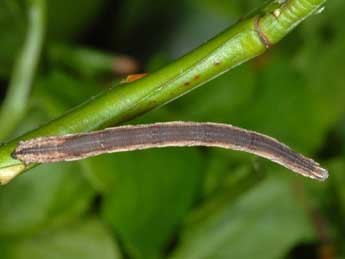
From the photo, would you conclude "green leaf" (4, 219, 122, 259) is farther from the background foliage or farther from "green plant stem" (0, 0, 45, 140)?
"green plant stem" (0, 0, 45, 140)

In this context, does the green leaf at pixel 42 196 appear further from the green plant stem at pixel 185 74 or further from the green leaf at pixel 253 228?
the green plant stem at pixel 185 74

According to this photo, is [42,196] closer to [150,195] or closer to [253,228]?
[150,195]

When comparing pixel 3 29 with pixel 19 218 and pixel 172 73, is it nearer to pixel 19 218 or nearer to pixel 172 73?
pixel 19 218

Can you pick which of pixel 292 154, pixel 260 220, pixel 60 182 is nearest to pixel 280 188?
pixel 260 220

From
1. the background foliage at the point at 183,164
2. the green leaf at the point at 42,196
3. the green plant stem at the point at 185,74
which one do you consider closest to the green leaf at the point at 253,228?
the background foliage at the point at 183,164

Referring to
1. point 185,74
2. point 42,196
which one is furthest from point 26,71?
point 185,74

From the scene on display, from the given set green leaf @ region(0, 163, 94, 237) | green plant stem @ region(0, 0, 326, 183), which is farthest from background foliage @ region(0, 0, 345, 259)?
green plant stem @ region(0, 0, 326, 183)
